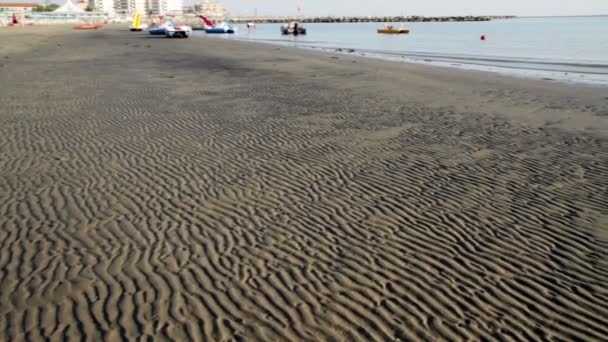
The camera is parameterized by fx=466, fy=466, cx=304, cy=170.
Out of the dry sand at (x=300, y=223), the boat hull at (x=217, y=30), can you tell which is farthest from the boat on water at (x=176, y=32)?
the dry sand at (x=300, y=223)

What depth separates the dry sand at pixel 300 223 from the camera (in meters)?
4.68

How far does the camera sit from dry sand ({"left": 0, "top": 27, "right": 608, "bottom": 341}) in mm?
4680

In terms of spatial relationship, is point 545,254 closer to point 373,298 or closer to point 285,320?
point 373,298

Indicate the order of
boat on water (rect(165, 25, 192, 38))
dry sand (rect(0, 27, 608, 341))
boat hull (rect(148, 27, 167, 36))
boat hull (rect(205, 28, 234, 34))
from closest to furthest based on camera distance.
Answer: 1. dry sand (rect(0, 27, 608, 341))
2. boat on water (rect(165, 25, 192, 38))
3. boat hull (rect(148, 27, 167, 36))
4. boat hull (rect(205, 28, 234, 34))

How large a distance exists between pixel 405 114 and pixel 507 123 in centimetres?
288

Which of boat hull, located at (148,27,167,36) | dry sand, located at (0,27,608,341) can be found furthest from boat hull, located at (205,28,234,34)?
dry sand, located at (0,27,608,341)

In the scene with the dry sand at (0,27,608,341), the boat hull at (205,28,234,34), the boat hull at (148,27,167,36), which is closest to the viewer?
the dry sand at (0,27,608,341)

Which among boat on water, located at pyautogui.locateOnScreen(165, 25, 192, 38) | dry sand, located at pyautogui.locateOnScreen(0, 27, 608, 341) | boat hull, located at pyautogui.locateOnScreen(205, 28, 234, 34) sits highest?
boat hull, located at pyautogui.locateOnScreen(205, 28, 234, 34)

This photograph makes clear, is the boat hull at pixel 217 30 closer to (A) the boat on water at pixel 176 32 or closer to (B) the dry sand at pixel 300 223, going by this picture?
(A) the boat on water at pixel 176 32

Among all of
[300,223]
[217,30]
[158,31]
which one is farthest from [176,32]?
[300,223]

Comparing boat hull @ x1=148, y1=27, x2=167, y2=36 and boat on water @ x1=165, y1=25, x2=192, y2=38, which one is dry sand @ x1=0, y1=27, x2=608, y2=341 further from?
boat hull @ x1=148, y1=27, x2=167, y2=36

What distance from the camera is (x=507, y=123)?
43.1 ft

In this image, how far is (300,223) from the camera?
22.5 ft

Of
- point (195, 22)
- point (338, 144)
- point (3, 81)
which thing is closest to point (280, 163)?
point (338, 144)
